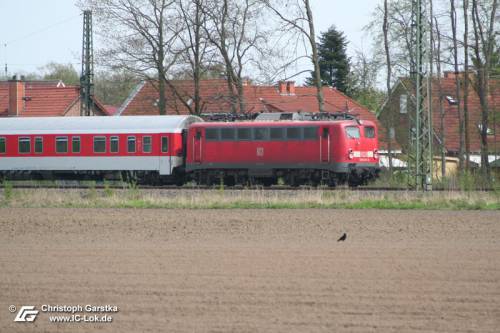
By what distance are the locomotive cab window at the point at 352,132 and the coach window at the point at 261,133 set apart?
311cm

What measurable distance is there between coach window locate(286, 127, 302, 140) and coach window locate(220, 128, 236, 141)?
225cm

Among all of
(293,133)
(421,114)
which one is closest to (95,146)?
(293,133)

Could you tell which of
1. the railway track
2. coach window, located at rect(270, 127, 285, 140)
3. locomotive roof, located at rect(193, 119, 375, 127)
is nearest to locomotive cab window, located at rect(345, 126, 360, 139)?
locomotive roof, located at rect(193, 119, 375, 127)

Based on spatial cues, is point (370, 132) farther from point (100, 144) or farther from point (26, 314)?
point (26, 314)

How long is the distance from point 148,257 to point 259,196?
12466 mm

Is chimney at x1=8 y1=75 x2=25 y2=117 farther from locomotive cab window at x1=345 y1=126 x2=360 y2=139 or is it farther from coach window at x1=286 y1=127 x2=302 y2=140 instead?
locomotive cab window at x1=345 y1=126 x2=360 y2=139

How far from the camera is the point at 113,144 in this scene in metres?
39.4

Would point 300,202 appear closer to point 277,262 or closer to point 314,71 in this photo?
point 277,262

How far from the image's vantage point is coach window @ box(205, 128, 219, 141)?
37.8 meters

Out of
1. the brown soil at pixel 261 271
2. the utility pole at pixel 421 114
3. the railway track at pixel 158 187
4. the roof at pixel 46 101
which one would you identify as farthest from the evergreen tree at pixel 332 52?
the brown soil at pixel 261 271

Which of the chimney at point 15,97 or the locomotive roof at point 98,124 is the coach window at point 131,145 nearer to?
the locomotive roof at point 98,124

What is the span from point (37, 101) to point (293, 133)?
34006 mm

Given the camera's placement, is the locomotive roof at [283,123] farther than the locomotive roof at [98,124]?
No

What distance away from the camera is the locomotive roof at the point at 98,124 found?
39.0 meters
